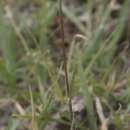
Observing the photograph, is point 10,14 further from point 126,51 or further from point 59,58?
point 126,51

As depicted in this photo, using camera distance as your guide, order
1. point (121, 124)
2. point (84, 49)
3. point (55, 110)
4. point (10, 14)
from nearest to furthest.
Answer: point (121, 124) < point (55, 110) < point (84, 49) < point (10, 14)

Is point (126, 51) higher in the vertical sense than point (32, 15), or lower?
lower

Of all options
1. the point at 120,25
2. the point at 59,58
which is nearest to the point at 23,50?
the point at 59,58

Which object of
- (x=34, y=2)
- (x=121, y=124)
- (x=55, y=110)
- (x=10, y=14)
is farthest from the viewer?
(x=34, y=2)

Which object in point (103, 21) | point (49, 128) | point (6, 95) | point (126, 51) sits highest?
point (103, 21)

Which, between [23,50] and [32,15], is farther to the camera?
[32,15]

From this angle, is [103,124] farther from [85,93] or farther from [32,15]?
[32,15]
